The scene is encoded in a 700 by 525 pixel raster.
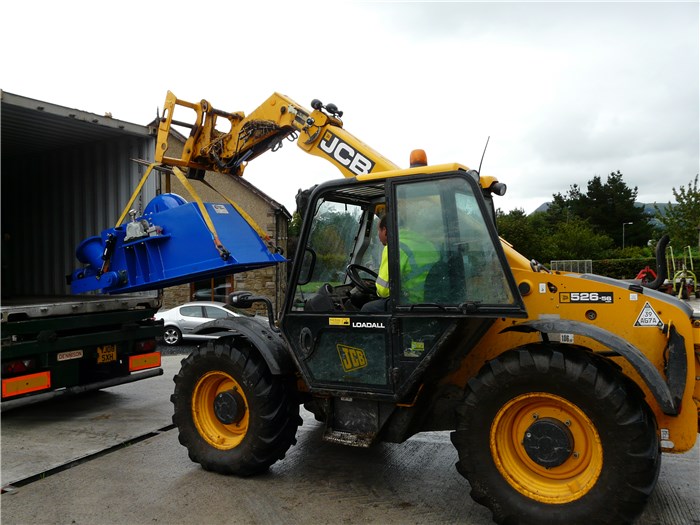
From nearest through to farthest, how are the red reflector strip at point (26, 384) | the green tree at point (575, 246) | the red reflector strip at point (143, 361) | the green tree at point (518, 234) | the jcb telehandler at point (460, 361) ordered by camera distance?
1. the jcb telehandler at point (460, 361)
2. the red reflector strip at point (26, 384)
3. the red reflector strip at point (143, 361)
4. the green tree at point (518, 234)
5. the green tree at point (575, 246)

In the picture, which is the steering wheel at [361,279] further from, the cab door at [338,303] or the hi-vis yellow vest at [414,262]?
the hi-vis yellow vest at [414,262]

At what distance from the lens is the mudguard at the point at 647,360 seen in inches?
131

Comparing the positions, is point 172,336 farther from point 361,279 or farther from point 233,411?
point 361,279

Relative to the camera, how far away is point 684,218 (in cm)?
3353

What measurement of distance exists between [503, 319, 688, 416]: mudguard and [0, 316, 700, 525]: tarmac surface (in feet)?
3.00

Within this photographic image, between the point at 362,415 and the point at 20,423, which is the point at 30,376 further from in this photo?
the point at 362,415

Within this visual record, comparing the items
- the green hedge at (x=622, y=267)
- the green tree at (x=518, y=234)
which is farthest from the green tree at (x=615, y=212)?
the green hedge at (x=622, y=267)

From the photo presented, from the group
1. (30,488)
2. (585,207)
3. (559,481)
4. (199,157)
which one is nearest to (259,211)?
(199,157)

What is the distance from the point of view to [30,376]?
5867 mm

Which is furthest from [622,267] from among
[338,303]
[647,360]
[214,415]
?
[214,415]

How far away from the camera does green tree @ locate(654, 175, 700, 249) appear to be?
3198 cm

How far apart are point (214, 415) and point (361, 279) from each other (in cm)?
165

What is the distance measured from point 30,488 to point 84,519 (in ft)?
2.77

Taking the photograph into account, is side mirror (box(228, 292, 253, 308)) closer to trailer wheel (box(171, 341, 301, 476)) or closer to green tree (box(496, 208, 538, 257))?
trailer wheel (box(171, 341, 301, 476))
